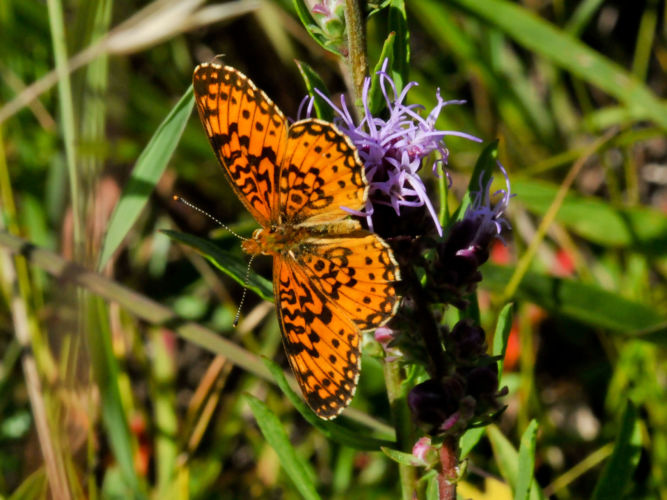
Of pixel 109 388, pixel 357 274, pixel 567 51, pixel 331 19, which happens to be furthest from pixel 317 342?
pixel 567 51

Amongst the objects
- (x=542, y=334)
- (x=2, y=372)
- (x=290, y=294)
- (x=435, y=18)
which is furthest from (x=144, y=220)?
(x=290, y=294)

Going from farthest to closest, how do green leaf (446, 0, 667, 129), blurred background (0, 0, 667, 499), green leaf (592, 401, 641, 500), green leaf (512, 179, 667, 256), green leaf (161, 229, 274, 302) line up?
green leaf (446, 0, 667, 129)
green leaf (512, 179, 667, 256)
blurred background (0, 0, 667, 499)
green leaf (592, 401, 641, 500)
green leaf (161, 229, 274, 302)

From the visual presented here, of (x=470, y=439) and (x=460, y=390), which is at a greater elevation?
(x=460, y=390)

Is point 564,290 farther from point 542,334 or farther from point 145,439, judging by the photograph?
point 145,439

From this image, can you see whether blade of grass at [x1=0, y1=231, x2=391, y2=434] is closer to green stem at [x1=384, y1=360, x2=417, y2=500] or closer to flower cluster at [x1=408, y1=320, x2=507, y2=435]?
green stem at [x1=384, y1=360, x2=417, y2=500]

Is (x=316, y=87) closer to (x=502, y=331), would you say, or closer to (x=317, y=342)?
(x=317, y=342)

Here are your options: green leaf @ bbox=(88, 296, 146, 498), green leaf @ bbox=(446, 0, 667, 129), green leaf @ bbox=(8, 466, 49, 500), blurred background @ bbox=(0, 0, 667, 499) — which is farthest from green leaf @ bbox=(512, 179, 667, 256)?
green leaf @ bbox=(8, 466, 49, 500)
